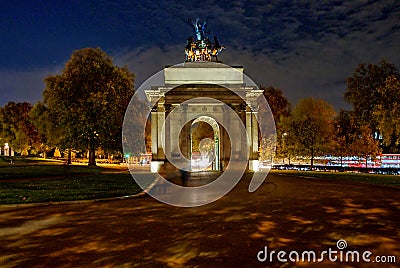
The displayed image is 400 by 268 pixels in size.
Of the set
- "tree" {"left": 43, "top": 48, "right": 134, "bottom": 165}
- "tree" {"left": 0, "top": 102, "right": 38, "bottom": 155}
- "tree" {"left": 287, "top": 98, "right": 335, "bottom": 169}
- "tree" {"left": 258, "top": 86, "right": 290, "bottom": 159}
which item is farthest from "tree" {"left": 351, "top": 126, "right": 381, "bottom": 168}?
"tree" {"left": 0, "top": 102, "right": 38, "bottom": 155}

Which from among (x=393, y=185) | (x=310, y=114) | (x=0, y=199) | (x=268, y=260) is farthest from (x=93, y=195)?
(x=310, y=114)

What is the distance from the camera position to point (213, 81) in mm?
45531

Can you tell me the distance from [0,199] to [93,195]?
4077mm

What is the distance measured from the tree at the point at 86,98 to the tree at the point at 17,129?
30.5 meters

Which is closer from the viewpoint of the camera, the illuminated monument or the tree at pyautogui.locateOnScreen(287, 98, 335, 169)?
the illuminated monument

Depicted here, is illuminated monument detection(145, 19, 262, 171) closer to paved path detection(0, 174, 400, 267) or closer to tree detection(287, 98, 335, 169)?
tree detection(287, 98, 335, 169)

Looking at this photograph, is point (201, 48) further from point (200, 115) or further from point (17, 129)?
point (17, 129)

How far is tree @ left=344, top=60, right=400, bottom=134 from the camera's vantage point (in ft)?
150

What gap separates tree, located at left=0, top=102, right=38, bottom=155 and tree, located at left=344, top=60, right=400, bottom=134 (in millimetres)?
58487

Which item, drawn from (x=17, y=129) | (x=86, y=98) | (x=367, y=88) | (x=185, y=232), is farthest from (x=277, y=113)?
(x=185, y=232)

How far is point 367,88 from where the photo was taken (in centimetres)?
4791

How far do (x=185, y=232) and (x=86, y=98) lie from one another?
1500 inches

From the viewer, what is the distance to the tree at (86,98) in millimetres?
45500

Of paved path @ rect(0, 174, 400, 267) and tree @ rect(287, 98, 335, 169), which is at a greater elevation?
tree @ rect(287, 98, 335, 169)
